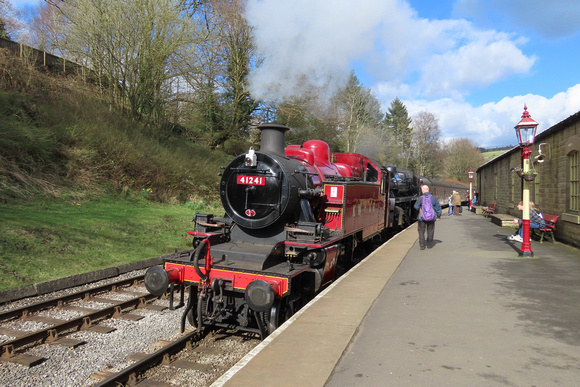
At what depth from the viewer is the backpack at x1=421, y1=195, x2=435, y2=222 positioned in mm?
9180

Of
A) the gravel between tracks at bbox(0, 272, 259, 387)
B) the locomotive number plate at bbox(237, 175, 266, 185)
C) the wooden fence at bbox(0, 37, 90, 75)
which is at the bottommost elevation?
the gravel between tracks at bbox(0, 272, 259, 387)

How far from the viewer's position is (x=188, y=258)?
16.7 feet

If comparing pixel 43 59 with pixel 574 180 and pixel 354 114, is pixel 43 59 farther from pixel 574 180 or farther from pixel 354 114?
pixel 354 114

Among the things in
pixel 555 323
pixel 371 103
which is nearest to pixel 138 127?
pixel 555 323

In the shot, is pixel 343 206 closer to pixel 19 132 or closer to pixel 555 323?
pixel 555 323

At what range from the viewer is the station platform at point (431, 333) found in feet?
9.98

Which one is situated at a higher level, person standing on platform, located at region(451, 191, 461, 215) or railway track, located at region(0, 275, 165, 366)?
person standing on platform, located at region(451, 191, 461, 215)

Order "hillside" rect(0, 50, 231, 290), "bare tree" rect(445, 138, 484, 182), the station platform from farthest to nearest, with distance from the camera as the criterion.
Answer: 1. "bare tree" rect(445, 138, 484, 182)
2. "hillside" rect(0, 50, 231, 290)
3. the station platform

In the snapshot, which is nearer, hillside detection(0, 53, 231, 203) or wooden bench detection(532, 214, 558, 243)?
wooden bench detection(532, 214, 558, 243)

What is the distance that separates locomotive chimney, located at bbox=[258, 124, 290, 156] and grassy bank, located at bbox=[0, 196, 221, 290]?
4.17m

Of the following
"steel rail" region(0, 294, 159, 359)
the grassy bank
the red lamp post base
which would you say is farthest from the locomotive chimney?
the red lamp post base

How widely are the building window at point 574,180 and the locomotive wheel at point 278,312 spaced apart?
7881 millimetres

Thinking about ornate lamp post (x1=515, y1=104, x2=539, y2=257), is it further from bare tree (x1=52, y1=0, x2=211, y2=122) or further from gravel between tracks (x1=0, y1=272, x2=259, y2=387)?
bare tree (x1=52, y1=0, x2=211, y2=122)

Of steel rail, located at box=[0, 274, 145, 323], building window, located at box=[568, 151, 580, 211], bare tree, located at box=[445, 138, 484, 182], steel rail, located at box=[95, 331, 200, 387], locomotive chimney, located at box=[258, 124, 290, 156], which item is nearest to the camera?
steel rail, located at box=[95, 331, 200, 387]
